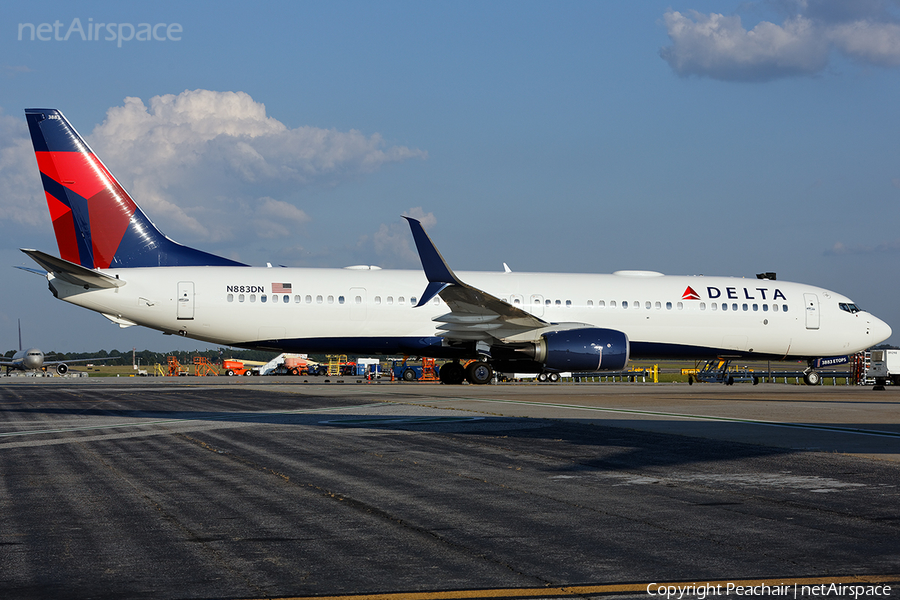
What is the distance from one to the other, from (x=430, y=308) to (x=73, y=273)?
12357 millimetres

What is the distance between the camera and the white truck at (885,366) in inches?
1405

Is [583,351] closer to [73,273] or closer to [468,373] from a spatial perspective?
[468,373]

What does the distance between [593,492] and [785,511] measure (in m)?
1.78

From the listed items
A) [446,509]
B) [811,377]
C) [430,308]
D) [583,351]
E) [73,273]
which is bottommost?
[811,377]

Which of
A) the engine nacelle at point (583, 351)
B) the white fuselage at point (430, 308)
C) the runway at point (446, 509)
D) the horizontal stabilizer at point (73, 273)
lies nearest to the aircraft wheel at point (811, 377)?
the white fuselage at point (430, 308)

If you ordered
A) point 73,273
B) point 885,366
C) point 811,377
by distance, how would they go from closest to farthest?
point 73,273 < point 811,377 < point 885,366

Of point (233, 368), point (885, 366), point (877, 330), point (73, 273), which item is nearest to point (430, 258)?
point (73, 273)

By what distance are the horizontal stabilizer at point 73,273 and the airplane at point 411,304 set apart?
0.20 ft

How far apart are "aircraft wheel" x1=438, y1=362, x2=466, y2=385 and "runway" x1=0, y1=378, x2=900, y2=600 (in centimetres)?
1834

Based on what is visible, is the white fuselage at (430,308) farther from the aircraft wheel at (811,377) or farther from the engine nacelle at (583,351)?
the engine nacelle at (583,351)

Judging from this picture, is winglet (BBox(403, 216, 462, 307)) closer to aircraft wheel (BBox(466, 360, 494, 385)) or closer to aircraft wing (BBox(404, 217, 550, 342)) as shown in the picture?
aircraft wing (BBox(404, 217, 550, 342))

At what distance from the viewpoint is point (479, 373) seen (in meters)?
32.6

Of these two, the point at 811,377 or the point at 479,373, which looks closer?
the point at 479,373

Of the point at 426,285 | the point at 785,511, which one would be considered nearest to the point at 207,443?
the point at 785,511
